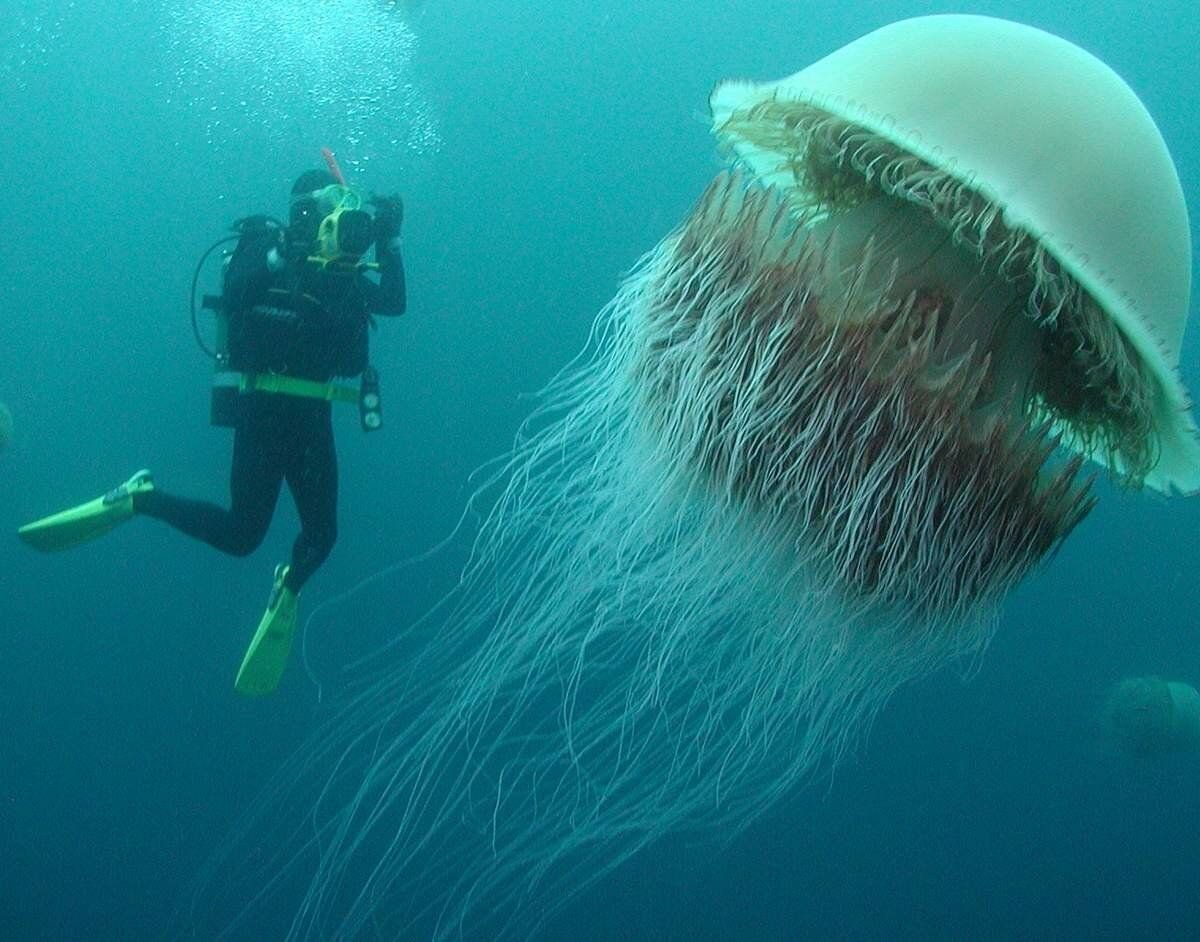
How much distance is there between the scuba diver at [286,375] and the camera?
559 centimetres

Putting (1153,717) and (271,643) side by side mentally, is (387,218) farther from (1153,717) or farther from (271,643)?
(1153,717)

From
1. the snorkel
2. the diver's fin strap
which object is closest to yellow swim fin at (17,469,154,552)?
the diver's fin strap

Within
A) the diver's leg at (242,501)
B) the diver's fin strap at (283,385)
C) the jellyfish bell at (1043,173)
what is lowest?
the diver's leg at (242,501)

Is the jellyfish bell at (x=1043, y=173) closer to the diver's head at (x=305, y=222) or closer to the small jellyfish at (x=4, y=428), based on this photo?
the diver's head at (x=305, y=222)

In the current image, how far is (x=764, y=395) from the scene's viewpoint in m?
2.30

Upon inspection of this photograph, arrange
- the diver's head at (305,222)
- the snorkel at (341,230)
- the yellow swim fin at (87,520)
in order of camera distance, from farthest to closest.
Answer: the yellow swim fin at (87,520), the diver's head at (305,222), the snorkel at (341,230)

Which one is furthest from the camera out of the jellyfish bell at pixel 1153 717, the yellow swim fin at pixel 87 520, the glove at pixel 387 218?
the jellyfish bell at pixel 1153 717

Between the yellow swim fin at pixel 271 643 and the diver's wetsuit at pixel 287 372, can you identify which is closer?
the diver's wetsuit at pixel 287 372

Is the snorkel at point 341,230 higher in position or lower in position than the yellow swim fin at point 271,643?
higher

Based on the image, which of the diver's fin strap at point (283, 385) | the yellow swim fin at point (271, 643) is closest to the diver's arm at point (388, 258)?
the diver's fin strap at point (283, 385)

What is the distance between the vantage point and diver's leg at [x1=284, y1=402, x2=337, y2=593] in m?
6.15

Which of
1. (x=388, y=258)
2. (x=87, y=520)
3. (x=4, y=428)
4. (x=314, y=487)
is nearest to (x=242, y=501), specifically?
(x=314, y=487)

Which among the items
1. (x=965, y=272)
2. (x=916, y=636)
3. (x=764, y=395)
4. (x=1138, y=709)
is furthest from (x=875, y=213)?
(x=1138, y=709)

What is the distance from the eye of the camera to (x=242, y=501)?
6.15 meters
